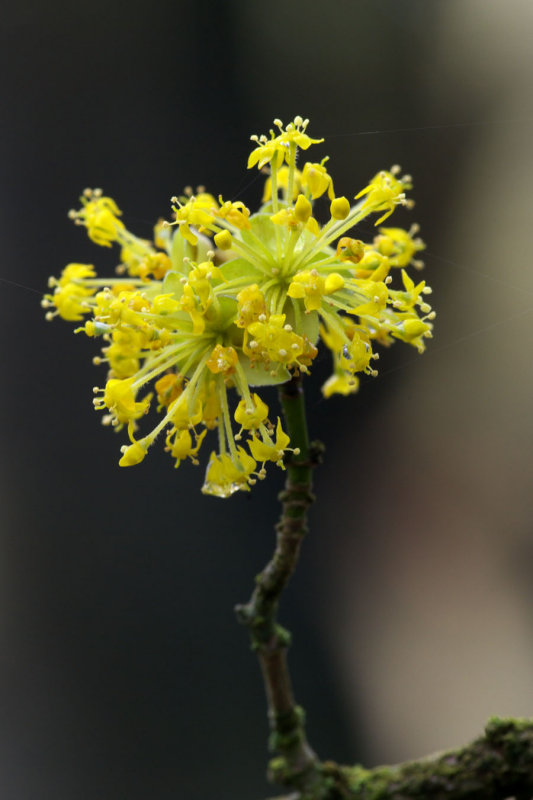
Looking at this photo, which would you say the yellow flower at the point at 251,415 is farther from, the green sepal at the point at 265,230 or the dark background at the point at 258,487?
the dark background at the point at 258,487

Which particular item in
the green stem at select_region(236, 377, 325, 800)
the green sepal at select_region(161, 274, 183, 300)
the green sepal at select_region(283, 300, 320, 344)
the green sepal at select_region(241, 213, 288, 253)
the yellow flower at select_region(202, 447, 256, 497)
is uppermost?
the green sepal at select_region(241, 213, 288, 253)

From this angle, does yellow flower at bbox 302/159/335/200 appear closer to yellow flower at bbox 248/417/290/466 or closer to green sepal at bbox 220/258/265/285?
green sepal at bbox 220/258/265/285

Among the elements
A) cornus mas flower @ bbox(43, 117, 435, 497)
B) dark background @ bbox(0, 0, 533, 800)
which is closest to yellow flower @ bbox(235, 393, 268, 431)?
cornus mas flower @ bbox(43, 117, 435, 497)

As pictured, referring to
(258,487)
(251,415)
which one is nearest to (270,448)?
(251,415)

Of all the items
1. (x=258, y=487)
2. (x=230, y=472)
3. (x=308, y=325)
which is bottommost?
(x=230, y=472)

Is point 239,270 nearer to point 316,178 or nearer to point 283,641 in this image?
point 316,178

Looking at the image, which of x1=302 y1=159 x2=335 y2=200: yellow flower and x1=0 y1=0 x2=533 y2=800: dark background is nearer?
x1=302 y1=159 x2=335 y2=200: yellow flower
